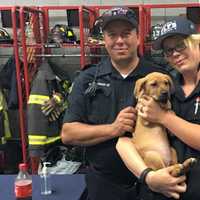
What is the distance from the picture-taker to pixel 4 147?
4.06 metres

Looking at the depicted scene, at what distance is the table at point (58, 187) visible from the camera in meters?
2.11

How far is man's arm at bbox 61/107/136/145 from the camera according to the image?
5.64 feet

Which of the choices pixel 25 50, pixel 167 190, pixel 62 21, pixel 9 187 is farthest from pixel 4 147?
pixel 167 190

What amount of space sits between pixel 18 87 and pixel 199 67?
7.84ft

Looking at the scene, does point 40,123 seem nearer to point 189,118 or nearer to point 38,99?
point 38,99

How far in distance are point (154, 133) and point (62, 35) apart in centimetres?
225

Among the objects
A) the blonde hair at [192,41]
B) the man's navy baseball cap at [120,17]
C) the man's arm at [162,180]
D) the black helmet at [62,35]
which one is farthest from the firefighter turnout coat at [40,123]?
the blonde hair at [192,41]

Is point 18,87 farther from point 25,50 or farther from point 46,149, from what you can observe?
point 46,149

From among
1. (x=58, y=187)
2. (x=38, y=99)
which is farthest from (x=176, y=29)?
(x=38, y=99)

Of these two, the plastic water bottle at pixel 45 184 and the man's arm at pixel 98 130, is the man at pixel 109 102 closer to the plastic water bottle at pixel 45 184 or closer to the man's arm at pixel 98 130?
the man's arm at pixel 98 130

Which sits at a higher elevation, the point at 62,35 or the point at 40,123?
the point at 62,35

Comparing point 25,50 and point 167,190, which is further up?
point 25,50

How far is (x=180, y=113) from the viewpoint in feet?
5.21

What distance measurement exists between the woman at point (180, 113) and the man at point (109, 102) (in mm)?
206
